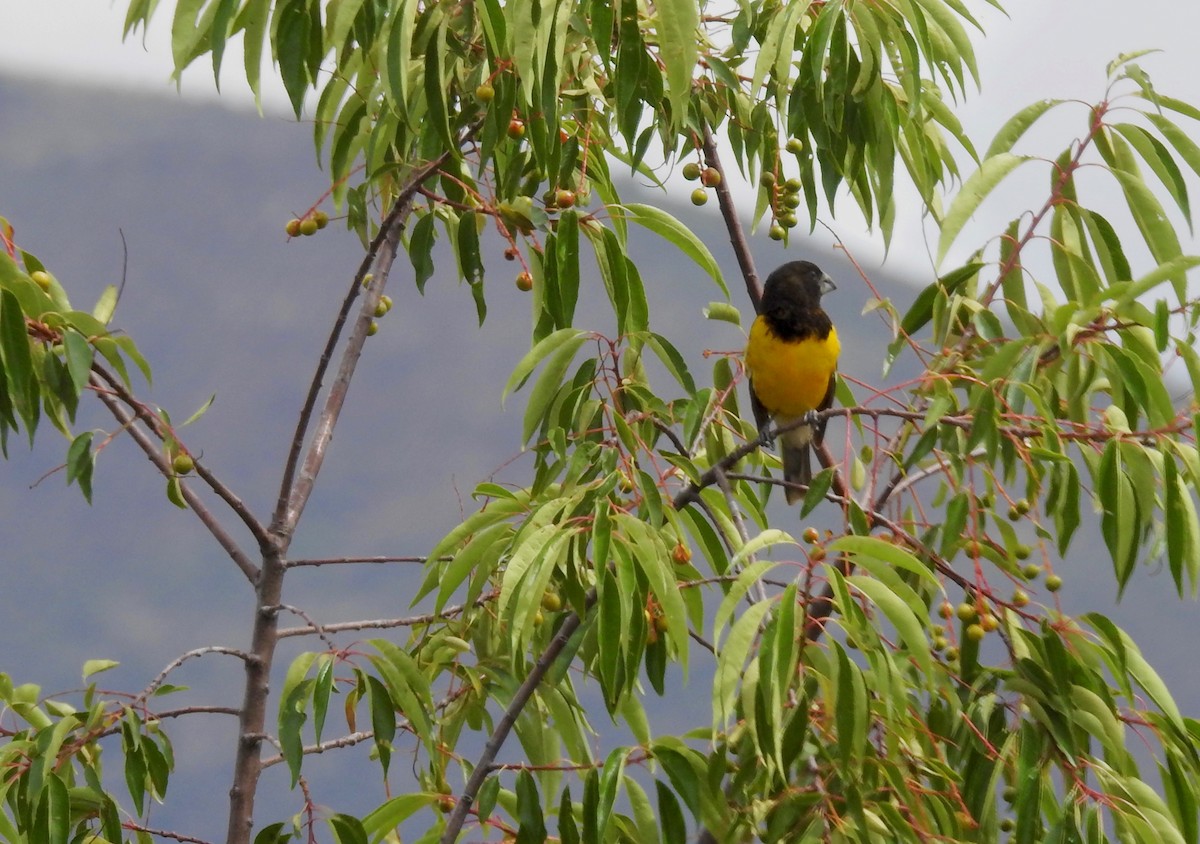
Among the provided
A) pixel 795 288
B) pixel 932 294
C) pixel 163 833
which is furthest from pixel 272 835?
pixel 795 288

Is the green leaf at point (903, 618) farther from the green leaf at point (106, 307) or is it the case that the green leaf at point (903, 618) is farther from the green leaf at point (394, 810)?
the green leaf at point (106, 307)

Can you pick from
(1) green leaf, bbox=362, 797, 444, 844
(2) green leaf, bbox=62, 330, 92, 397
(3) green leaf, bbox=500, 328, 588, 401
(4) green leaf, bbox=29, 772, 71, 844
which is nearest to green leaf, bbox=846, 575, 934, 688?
(3) green leaf, bbox=500, 328, 588, 401

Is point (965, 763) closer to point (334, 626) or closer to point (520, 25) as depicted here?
point (334, 626)

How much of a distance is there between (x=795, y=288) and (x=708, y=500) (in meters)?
1.68

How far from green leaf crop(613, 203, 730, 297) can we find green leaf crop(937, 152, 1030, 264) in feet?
1.14

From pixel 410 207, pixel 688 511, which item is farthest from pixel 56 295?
pixel 688 511

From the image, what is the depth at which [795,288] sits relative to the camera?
3.55m

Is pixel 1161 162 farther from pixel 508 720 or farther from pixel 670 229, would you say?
pixel 508 720

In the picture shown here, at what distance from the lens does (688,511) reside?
1951 mm

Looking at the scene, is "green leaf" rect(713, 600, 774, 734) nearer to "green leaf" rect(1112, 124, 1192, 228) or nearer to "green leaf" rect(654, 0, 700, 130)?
"green leaf" rect(654, 0, 700, 130)

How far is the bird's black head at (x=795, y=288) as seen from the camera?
346cm

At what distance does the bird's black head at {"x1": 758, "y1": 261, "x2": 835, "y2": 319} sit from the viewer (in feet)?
11.4

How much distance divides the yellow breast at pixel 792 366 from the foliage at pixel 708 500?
1.14m

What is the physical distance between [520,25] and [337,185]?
0.82m
